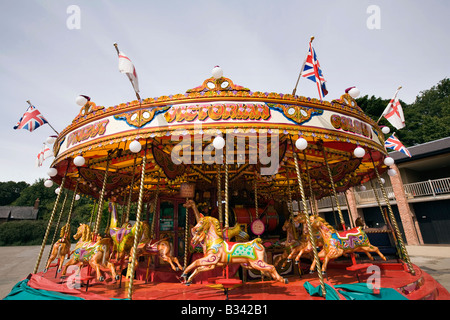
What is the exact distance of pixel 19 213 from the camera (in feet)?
154

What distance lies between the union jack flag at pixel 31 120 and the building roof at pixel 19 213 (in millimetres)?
53796

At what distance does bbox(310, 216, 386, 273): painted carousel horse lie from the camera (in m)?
5.46

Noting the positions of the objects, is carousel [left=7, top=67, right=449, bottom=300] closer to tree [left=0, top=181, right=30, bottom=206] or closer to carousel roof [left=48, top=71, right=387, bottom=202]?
carousel roof [left=48, top=71, right=387, bottom=202]

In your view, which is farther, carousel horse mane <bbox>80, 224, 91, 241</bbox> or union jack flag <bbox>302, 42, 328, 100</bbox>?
carousel horse mane <bbox>80, 224, 91, 241</bbox>

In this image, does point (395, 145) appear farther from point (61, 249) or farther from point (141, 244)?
point (61, 249)

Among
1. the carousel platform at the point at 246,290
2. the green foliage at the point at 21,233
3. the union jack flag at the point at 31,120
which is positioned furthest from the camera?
the green foliage at the point at 21,233

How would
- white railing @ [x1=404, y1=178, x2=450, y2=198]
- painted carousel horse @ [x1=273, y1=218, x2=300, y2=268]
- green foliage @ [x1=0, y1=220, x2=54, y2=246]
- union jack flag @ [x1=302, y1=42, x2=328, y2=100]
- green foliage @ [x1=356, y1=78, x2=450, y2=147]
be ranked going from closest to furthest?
1. union jack flag @ [x1=302, y1=42, x2=328, y2=100]
2. painted carousel horse @ [x1=273, y1=218, x2=300, y2=268]
3. white railing @ [x1=404, y1=178, x2=450, y2=198]
4. green foliage @ [x1=356, y1=78, x2=450, y2=147]
5. green foliage @ [x1=0, y1=220, x2=54, y2=246]

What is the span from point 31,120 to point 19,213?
184 ft

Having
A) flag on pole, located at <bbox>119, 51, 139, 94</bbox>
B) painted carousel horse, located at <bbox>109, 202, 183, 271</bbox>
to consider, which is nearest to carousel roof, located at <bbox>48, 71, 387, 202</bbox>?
flag on pole, located at <bbox>119, 51, 139, 94</bbox>

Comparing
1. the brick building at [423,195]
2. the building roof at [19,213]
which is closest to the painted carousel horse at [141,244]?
the brick building at [423,195]

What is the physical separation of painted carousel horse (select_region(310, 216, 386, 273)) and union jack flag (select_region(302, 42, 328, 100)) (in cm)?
326

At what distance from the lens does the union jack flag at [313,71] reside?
4988 millimetres

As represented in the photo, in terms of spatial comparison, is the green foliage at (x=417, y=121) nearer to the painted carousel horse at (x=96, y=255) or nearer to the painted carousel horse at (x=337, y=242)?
the painted carousel horse at (x=337, y=242)
